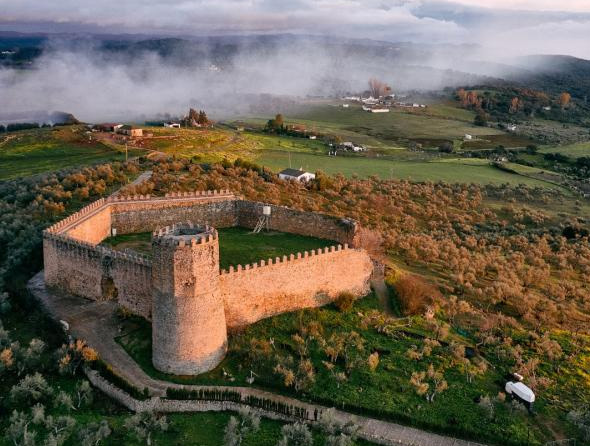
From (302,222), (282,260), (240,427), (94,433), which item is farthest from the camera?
(302,222)

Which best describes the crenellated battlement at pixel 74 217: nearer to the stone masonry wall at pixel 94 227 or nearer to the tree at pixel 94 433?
the stone masonry wall at pixel 94 227

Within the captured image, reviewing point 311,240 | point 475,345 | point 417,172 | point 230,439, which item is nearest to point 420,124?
point 417,172

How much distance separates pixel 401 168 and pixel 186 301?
53.6 m

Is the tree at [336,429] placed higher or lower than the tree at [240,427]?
higher

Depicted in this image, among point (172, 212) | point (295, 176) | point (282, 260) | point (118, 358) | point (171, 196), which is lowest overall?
point (118, 358)

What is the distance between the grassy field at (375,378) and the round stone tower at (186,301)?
0.74m

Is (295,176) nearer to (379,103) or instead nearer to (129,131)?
(129,131)

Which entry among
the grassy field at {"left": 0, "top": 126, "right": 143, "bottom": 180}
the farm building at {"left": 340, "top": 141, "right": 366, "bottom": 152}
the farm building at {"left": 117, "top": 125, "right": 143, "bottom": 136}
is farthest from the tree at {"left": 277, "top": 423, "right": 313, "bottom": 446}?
the farm building at {"left": 340, "top": 141, "right": 366, "bottom": 152}

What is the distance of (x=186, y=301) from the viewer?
76.3ft

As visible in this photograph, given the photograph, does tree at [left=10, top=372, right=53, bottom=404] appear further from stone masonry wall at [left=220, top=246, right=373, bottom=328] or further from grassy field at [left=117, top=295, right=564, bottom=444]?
stone masonry wall at [left=220, top=246, right=373, bottom=328]

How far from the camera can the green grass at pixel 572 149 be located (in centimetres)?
9031

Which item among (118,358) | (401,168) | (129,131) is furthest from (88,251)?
(401,168)

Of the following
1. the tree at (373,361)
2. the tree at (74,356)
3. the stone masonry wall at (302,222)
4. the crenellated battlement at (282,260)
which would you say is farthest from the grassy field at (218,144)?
the tree at (373,361)

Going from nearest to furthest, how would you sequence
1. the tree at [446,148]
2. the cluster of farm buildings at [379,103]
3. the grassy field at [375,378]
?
the grassy field at [375,378]
the tree at [446,148]
the cluster of farm buildings at [379,103]
